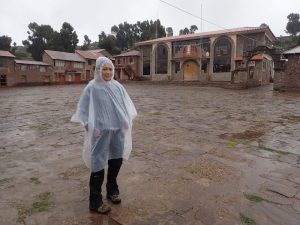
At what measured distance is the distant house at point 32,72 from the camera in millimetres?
39938

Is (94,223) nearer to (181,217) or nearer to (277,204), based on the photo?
(181,217)

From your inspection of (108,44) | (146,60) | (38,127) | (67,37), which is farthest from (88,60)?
→ (38,127)

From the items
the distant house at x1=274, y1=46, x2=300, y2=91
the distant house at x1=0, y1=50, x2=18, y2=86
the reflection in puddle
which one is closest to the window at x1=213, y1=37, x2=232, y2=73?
the distant house at x1=274, y1=46, x2=300, y2=91

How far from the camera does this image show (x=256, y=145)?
17.6ft

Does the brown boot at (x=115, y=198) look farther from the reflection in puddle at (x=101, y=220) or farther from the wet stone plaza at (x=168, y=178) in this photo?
the reflection in puddle at (x=101, y=220)

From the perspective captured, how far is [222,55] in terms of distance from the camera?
32750 millimetres

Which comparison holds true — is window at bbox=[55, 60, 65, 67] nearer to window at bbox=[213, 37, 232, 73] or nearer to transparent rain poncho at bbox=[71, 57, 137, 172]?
window at bbox=[213, 37, 232, 73]

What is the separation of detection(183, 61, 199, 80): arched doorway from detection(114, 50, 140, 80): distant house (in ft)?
28.0

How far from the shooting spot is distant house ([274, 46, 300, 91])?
66.6ft

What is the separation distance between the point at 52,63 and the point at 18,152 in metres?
41.8

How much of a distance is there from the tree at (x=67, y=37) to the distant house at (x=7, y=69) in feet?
57.6

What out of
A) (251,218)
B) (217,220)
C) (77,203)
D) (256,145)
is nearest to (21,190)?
(77,203)

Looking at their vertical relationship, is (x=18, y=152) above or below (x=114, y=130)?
below

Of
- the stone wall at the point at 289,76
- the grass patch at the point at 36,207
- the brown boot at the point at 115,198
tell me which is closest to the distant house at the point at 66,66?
the stone wall at the point at 289,76
